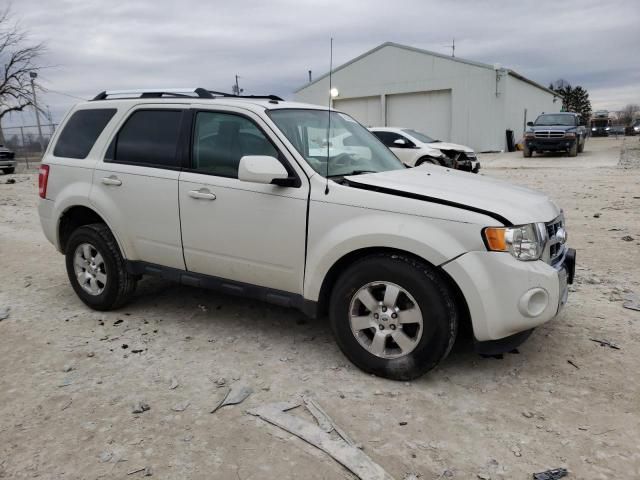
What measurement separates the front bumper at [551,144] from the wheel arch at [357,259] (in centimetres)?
2062

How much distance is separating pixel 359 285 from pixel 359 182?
68 centimetres

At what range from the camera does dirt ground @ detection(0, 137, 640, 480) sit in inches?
102

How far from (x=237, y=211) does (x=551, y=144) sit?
21181 mm

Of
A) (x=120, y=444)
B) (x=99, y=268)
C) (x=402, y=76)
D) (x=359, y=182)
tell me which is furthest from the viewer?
(x=402, y=76)

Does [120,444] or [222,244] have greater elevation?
[222,244]

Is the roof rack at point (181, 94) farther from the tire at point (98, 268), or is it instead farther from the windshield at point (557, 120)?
the windshield at point (557, 120)

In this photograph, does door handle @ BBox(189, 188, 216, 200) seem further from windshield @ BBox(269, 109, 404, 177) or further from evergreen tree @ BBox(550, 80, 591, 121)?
evergreen tree @ BBox(550, 80, 591, 121)

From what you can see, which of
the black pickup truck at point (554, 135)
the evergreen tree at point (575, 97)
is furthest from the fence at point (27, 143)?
the evergreen tree at point (575, 97)

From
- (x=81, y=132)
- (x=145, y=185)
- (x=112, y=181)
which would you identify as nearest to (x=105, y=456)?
(x=145, y=185)

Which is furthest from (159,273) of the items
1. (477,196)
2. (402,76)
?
(402,76)

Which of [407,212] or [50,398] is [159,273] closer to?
[50,398]

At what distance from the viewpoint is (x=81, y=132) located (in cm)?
473

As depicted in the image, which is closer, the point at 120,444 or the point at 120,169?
the point at 120,444

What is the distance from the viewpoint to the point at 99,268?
459 cm
